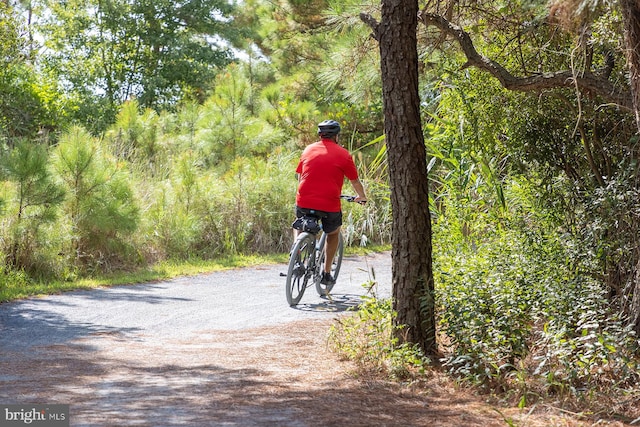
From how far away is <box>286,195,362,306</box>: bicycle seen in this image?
942 centimetres

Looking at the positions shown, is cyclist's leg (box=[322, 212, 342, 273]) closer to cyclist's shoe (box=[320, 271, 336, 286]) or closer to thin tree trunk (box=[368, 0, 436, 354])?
cyclist's shoe (box=[320, 271, 336, 286])

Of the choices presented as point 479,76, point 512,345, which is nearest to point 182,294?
point 479,76

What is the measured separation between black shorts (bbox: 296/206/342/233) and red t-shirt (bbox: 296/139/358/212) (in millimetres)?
56

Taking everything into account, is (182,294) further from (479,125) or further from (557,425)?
(557,425)

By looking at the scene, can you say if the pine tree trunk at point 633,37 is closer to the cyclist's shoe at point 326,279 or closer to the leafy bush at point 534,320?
the leafy bush at point 534,320

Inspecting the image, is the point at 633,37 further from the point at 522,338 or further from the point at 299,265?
the point at 299,265

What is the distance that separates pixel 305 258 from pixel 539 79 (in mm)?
3710

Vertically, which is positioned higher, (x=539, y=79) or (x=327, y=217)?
(x=539, y=79)

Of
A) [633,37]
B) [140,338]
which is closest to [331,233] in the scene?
[140,338]

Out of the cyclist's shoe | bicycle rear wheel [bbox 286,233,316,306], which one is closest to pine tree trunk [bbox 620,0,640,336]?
bicycle rear wheel [bbox 286,233,316,306]

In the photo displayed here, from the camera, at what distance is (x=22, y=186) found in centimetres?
1082

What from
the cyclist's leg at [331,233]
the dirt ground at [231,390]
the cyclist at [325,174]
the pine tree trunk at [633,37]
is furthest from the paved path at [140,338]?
the pine tree trunk at [633,37]

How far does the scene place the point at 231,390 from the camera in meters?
5.65

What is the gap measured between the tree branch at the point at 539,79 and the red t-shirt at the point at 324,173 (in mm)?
2359
